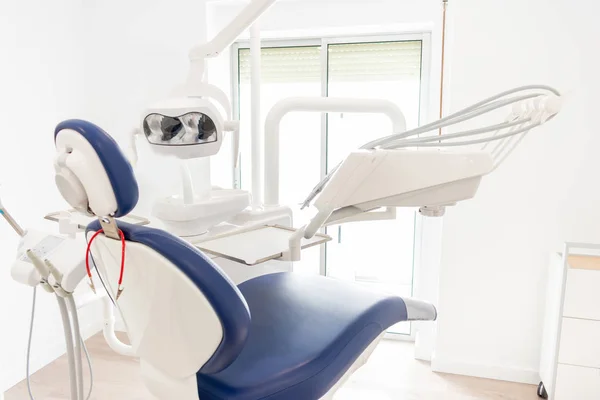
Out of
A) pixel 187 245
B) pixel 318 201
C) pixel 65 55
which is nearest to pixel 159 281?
pixel 187 245

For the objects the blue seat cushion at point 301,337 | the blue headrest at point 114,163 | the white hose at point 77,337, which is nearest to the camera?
the blue headrest at point 114,163

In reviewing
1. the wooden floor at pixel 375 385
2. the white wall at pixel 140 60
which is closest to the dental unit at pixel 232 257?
the wooden floor at pixel 375 385

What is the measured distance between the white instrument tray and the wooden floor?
1.22m

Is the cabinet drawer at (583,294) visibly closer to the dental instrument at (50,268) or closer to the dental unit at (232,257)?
the dental unit at (232,257)

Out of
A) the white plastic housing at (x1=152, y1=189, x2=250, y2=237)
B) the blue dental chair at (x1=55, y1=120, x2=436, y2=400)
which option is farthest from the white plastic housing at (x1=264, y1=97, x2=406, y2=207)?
the blue dental chair at (x1=55, y1=120, x2=436, y2=400)

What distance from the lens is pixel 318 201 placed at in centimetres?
88

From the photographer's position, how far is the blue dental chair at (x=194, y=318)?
78cm

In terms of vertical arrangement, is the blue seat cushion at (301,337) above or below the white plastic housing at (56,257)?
below

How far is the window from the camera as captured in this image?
2652 mm

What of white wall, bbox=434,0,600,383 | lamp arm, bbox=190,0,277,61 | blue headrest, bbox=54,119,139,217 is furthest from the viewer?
white wall, bbox=434,0,600,383

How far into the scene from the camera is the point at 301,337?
101 centimetres

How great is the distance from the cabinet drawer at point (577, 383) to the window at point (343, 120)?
94 cm

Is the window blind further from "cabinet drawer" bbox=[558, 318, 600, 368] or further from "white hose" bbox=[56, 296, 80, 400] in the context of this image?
"white hose" bbox=[56, 296, 80, 400]

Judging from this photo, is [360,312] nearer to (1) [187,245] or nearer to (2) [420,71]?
(1) [187,245]
